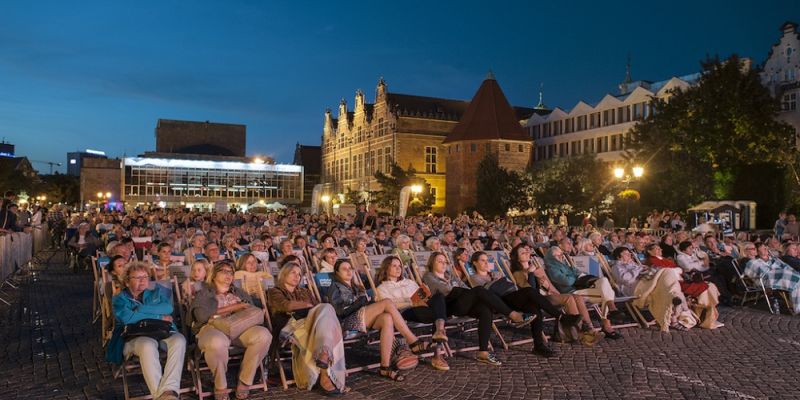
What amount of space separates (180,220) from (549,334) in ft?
52.2

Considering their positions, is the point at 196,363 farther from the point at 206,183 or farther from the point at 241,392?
the point at 206,183

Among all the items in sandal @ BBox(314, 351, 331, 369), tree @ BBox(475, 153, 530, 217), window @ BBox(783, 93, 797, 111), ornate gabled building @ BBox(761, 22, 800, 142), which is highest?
ornate gabled building @ BBox(761, 22, 800, 142)

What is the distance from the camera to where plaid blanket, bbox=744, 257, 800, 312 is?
10320 mm

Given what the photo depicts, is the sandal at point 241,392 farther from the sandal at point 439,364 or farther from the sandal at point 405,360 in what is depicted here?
the sandal at point 439,364

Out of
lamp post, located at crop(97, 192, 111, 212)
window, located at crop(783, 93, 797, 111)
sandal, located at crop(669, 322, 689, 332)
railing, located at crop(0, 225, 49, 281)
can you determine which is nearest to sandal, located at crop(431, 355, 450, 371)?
sandal, located at crop(669, 322, 689, 332)

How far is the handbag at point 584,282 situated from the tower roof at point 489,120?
46955mm

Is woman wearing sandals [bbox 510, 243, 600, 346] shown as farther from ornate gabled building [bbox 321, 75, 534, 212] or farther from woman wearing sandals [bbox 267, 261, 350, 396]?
ornate gabled building [bbox 321, 75, 534, 212]

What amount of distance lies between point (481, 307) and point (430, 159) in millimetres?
58725

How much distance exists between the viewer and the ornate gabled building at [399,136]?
64.6 metres

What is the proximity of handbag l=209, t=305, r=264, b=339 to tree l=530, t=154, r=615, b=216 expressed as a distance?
117ft

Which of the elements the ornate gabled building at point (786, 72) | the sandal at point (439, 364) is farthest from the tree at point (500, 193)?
the sandal at point (439, 364)

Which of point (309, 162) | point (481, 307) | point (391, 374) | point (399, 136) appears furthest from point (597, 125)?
point (309, 162)

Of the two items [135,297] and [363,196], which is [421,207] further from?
[135,297]

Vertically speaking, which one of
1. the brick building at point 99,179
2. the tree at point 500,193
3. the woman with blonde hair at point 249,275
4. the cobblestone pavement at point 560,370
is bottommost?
the cobblestone pavement at point 560,370
